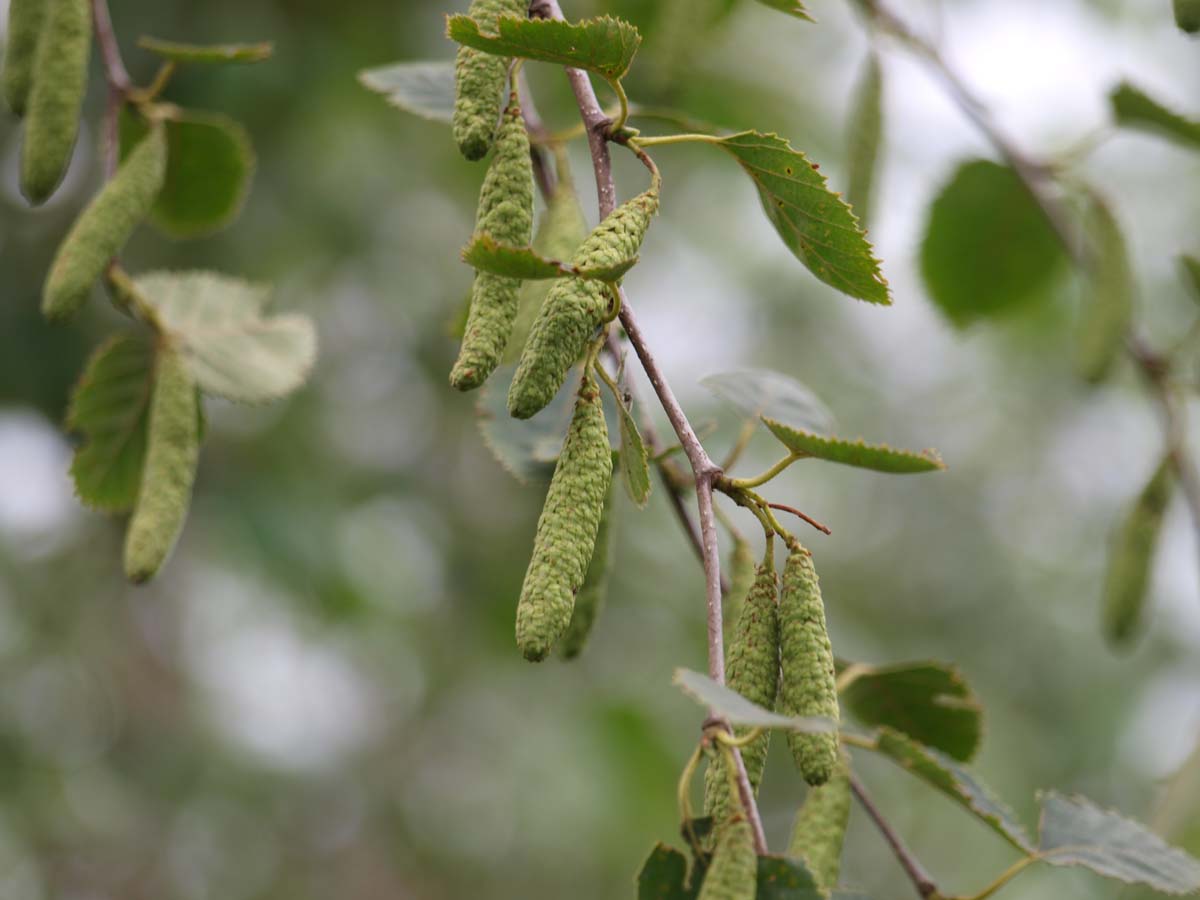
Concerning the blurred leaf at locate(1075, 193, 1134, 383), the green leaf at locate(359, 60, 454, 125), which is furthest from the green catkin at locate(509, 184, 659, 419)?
the blurred leaf at locate(1075, 193, 1134, 383)

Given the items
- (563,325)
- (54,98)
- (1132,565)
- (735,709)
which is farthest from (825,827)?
(54,98)

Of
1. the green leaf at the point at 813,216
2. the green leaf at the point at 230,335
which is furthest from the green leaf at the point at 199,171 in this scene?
the green leaf at the point at 813,216

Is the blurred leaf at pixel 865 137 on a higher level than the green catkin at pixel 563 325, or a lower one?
lower

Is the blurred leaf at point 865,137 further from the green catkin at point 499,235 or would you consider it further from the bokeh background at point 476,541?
the green catkin at point 499,235

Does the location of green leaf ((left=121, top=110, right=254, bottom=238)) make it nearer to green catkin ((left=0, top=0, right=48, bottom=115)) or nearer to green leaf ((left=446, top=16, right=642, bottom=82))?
green catkin ((left=0, top=0, right=48, bottom=115))

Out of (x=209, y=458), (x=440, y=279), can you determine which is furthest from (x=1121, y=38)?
(x=209, y=458)

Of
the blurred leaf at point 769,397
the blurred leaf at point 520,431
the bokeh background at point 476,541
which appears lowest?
the bokeh background at point 476,541
